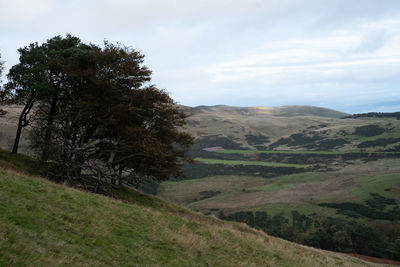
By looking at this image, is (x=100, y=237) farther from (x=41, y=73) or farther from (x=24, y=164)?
(x=41, y=73)

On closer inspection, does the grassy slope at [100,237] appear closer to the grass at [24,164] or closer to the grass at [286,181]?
the grass at [24,164]

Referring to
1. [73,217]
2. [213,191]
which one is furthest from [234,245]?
[213,191]

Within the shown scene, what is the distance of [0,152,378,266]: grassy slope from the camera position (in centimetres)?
1041

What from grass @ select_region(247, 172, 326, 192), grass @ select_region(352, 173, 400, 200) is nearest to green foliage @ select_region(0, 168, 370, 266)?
grass @ select_region(352, 173, 400, 200)

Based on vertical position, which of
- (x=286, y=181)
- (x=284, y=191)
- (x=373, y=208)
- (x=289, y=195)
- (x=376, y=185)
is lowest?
(x=289, y=195)

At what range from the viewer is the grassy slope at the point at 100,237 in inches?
410

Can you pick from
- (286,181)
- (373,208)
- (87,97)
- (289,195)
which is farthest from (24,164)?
(286,181)

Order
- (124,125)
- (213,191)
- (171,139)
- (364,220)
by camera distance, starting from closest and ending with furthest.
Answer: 1. (124,125)
2. (171,139)
3. (364,220)
4. (213,191)

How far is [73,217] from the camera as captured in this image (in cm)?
1435

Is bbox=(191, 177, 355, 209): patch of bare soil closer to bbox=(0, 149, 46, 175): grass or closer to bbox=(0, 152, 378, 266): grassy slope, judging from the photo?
bbox=(0, 149, 46, 175): grass

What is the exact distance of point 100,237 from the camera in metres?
13.3

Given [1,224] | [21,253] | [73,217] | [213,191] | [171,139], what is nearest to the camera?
[21,253]

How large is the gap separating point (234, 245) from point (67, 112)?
2296 centimetres

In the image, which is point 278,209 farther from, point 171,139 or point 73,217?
point 73,217
